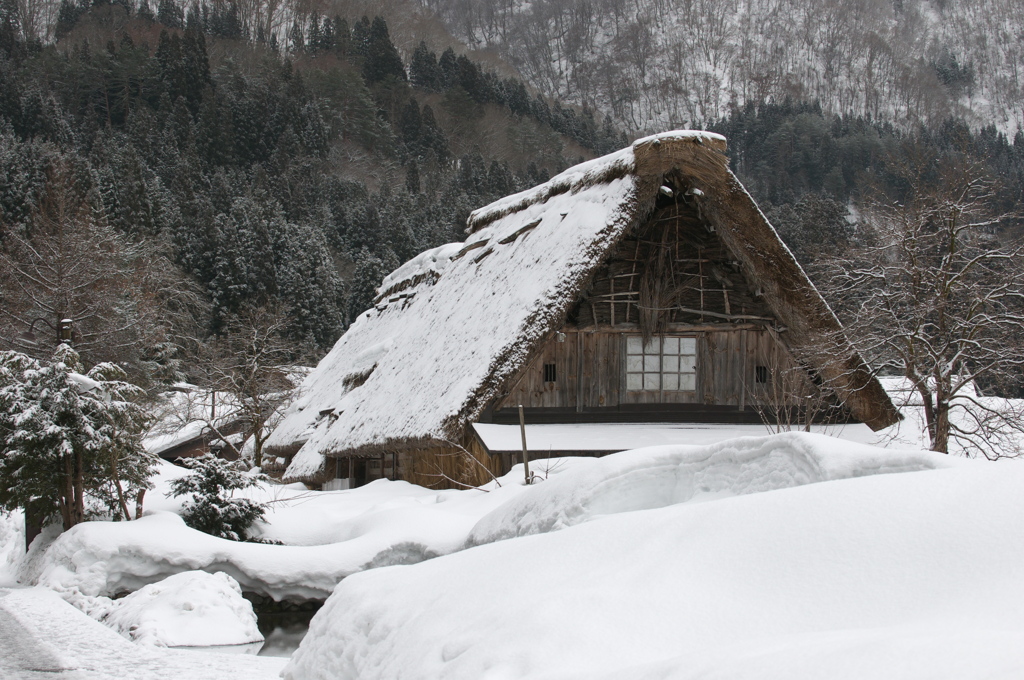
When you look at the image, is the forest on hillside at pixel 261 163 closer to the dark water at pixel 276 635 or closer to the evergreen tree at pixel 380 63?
the evergreen tree at pixel 380 63

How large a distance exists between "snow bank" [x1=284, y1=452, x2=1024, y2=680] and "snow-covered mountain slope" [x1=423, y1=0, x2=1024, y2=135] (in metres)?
112

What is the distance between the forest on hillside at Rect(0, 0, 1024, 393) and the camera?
31406mm

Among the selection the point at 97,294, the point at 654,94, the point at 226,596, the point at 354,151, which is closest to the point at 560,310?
the point at 226,596

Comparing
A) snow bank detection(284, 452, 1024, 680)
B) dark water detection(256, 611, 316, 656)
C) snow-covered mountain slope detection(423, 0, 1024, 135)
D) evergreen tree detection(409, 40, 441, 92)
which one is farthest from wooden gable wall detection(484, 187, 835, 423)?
snow-covered mountain slope detection(423, 0, 1024, 135)

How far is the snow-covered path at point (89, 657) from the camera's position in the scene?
24.0 ft

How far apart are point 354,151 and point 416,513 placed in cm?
7193

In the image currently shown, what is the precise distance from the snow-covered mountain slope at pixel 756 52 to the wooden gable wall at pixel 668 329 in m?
102

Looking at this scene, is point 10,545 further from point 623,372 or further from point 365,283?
point 365,283

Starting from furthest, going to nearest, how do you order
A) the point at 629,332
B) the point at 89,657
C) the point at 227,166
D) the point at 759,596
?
the point at 227,166 → the point at 629,332 → the point at 89,657 → the point at 759,596

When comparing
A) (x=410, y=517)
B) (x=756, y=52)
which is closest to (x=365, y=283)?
(x=410, y=517)

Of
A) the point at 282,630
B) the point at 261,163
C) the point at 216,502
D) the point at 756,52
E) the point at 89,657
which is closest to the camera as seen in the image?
the point at 89,657

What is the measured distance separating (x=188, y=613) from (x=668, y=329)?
8.10 m

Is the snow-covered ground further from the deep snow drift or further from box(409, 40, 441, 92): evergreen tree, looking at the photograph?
box(409, 40, 441, 92): evergreen tree

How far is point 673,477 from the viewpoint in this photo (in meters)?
6.65
